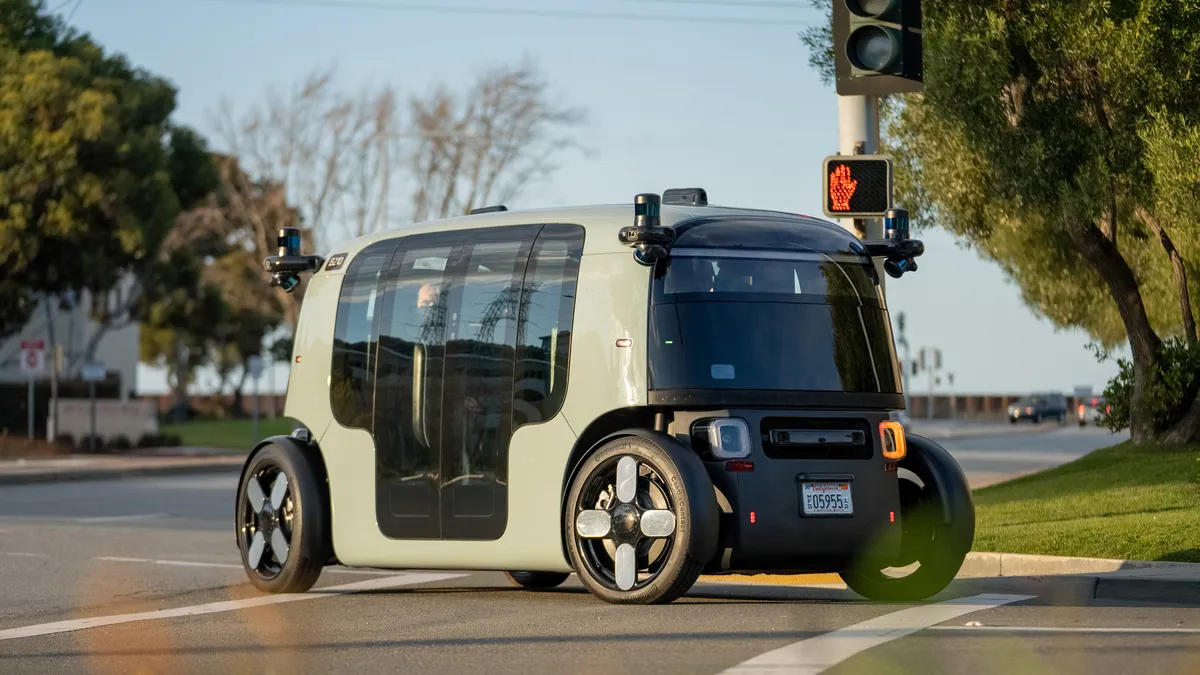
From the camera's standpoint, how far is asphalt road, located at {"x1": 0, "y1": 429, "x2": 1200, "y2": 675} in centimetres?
802

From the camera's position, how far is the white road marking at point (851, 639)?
7758mm

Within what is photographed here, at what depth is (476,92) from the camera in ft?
177

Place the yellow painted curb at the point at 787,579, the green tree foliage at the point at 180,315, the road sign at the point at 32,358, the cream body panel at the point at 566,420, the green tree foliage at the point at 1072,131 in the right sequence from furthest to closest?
the green tree foliage at the point at 180,315, the road sign at the point at 32,358, the green tree foliage at the point at 1072,131, the yellow painted curb at the point at 787,579, the cream body panel at the point at 566,420

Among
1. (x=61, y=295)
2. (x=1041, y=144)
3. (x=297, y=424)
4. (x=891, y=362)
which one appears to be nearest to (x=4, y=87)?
(x=61, y=295)

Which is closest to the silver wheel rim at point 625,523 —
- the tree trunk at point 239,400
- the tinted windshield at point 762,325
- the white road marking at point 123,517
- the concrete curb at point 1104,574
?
the tinted windshield at point 762,325

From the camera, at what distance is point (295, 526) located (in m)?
11.8

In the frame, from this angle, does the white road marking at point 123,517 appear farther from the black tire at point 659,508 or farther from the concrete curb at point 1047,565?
the black tire at point 659,508

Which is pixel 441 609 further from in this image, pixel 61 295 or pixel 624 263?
pixel 61 295

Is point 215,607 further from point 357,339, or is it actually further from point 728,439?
point 728,439

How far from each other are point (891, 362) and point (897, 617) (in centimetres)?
→ 190

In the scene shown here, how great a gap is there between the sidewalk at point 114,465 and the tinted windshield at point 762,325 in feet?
73.6

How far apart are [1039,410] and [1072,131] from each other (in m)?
77.4

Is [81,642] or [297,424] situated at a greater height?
[297,424]

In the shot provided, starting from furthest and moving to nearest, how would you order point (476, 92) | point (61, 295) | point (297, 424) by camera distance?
point (476, 92) < point (61, 295) < point (297, 424)
